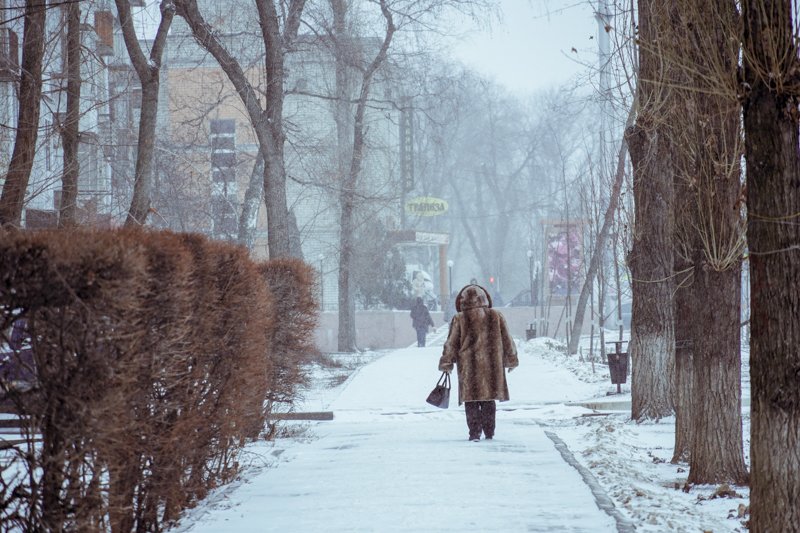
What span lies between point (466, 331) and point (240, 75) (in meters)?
Answer: 8.03

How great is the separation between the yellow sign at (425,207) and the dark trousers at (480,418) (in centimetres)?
5314

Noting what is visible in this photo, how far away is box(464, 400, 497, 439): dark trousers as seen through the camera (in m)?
12.8

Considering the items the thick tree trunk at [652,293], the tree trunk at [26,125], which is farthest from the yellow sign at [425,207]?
the tree trunk at [26,125]

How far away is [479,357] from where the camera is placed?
1284 cm

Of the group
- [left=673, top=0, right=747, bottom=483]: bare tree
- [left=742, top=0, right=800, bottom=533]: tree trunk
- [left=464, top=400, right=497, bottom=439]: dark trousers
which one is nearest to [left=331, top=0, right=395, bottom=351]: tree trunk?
[left=464, top=400, right=497, bottom=439]: dark trousers

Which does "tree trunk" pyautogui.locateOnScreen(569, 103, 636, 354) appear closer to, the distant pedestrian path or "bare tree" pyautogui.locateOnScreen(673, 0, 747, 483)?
"bare tree" pyautogui.locateOnScreen(673, 0, 747, 483)

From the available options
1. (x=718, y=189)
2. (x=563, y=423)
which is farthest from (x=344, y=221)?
(x=718, y=189)

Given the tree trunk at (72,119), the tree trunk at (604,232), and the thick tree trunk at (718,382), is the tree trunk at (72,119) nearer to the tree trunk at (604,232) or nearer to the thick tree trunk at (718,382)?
the tree trunk at (604,232)

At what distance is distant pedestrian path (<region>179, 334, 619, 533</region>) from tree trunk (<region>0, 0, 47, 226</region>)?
14.7 feet

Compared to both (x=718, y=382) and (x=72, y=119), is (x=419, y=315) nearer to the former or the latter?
(x=72, y=119)

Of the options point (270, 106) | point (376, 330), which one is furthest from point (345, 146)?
point (270, 106)

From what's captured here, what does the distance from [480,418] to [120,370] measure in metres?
7.57

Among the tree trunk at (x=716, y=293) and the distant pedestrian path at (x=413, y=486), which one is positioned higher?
the tree trunk at (x=716, y=293)

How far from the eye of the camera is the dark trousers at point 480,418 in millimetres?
12805
